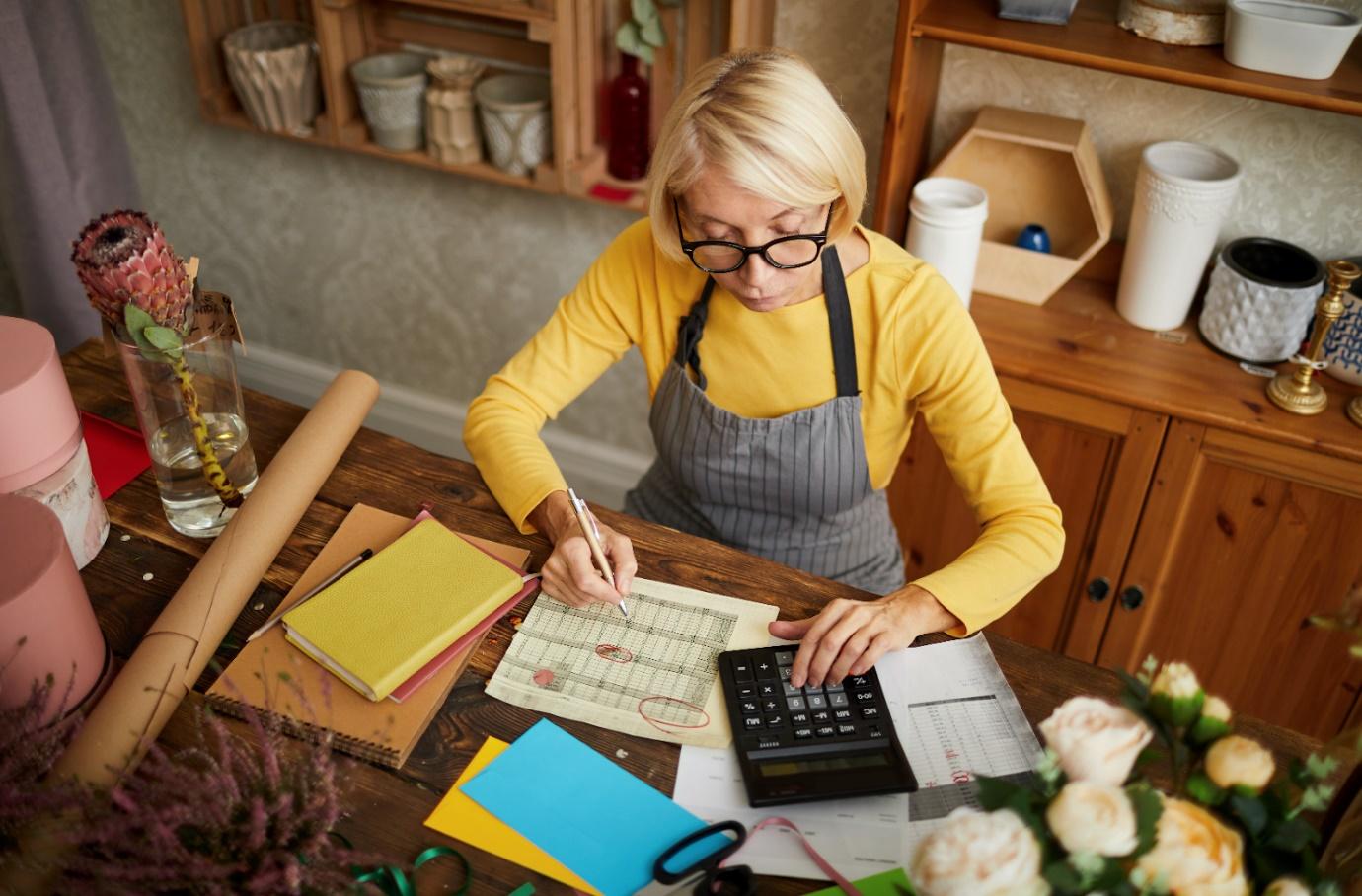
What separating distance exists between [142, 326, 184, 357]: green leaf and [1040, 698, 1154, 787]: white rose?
101 centimetres

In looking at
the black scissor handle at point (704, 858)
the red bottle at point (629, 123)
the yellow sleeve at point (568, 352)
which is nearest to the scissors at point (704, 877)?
the black scissor handle at point (704, 858)

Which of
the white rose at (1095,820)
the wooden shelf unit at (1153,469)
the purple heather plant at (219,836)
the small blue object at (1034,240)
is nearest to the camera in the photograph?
the white rose at (1095,820)

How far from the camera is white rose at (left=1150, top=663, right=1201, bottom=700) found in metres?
0.72

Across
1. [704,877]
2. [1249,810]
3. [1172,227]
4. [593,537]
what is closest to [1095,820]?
[1249,810]

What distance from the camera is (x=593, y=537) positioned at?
4.38 feet

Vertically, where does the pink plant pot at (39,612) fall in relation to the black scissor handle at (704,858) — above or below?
above

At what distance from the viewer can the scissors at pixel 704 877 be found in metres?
0.99

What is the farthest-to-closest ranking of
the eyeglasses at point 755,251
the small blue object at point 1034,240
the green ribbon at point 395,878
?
the small blue object at point 1034,240, the eyeglasses at point 755,251, the green ribbon at point 395,878

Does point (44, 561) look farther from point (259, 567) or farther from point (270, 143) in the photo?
point (270, 143)

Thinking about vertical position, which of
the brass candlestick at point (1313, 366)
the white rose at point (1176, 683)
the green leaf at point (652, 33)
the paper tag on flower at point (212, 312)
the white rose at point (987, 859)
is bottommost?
the brass candlestick at point (1313, 366)

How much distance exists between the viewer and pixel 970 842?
667 millimetres

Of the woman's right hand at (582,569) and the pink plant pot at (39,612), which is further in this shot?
the woman's right hand at (582,569)

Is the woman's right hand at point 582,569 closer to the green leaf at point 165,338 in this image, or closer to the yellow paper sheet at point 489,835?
the yellow paper sheet at point 489,835

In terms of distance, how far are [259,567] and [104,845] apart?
0.46m
